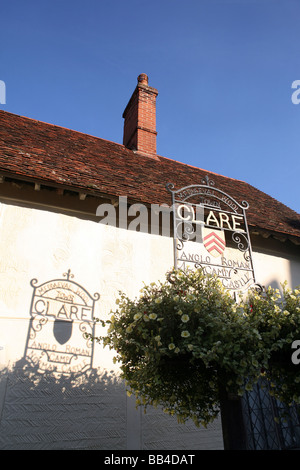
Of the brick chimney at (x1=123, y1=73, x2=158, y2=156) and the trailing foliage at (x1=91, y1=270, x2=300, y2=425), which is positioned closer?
the trailing foliage at (x1=91, y1=270, x2=300, y2=425)

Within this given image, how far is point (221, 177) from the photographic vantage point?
1105 centimetres

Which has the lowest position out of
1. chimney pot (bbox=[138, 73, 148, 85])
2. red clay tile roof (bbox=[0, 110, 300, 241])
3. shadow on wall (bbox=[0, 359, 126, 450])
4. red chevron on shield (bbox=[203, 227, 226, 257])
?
shadow on wall (bbox=[0, 359, 126, 450])

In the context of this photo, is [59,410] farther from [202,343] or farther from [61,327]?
[202,343]

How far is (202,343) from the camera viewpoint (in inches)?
133

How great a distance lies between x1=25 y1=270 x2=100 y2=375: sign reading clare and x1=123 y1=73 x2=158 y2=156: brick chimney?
17.7 ft

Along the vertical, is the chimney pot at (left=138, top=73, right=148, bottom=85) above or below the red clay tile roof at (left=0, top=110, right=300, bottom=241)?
above

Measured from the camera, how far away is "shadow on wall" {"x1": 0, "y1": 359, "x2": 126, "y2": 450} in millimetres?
4445

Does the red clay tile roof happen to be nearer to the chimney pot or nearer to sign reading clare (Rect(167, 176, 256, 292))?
sign reading clare (Rect(167, 176, 256, 292))

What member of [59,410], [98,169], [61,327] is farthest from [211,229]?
[59,410]

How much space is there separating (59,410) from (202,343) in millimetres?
2531

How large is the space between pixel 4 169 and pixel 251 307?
415 centimetres

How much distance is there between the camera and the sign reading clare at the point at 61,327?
4930 mm

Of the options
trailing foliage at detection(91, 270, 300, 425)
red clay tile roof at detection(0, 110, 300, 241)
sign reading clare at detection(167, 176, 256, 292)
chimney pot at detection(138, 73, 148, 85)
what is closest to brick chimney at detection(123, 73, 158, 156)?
chimney pot at detection(138, 73, 148, 85)

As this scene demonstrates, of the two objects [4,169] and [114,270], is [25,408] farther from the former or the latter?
[4,169]
